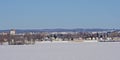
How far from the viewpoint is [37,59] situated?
16.8 meters

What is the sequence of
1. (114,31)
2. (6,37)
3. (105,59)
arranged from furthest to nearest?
(114,31) → (6,37) → (105,59)

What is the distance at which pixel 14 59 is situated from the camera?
16875 mm

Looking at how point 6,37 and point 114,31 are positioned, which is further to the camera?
point 114,31

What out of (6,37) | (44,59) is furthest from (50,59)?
(6,37)

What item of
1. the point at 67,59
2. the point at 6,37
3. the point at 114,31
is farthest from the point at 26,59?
the point at 114,31

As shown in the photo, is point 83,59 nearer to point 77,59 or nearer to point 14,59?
point 77,59

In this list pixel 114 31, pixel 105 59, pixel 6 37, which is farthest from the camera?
pixel 114 31

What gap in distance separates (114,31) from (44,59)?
Result: 52.7 meters

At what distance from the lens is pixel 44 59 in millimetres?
Result: 16891

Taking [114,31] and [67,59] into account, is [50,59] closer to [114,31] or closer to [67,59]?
[67,59]

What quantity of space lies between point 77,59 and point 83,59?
0.76 feet

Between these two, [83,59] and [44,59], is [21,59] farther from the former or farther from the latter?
[83,59]

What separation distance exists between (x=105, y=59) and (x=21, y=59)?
3293mm

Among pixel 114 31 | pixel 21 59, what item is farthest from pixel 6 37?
pixel 21 59
